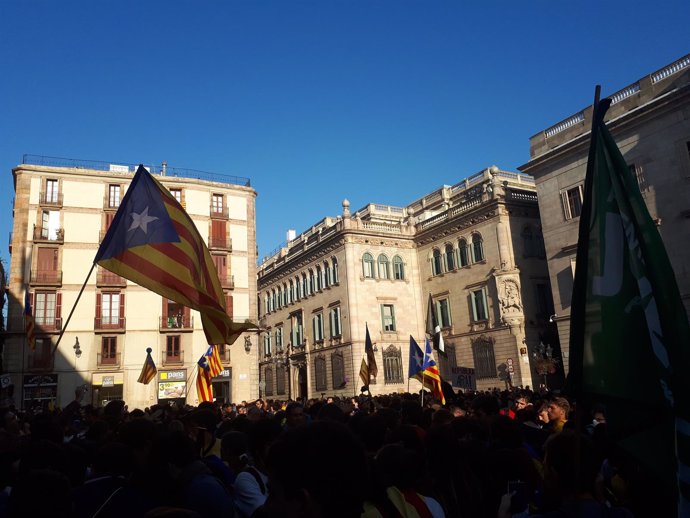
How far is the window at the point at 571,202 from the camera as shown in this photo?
96.4ft

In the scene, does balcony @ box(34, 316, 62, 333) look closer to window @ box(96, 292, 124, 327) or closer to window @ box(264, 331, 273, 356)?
window @ box(96, 292, 124, 327)

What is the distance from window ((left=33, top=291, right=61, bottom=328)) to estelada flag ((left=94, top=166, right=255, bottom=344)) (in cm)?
2786

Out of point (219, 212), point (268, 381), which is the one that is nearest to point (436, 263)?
point (219, 212)

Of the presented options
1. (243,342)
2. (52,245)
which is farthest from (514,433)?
(52,245)

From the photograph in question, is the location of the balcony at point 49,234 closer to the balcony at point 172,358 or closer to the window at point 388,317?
the balcony at point 172,358

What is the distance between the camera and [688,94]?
80.1 feet

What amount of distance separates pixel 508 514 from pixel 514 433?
1266 mm

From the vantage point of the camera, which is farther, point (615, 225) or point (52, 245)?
point (52, 245)

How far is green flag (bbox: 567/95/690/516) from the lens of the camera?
264cm

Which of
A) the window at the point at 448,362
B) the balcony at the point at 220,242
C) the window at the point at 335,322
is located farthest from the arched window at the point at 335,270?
the window at the point at 448,362

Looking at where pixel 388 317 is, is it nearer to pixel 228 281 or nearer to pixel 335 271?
pixel 335 271

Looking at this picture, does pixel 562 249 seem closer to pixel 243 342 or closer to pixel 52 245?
pixel 243 342

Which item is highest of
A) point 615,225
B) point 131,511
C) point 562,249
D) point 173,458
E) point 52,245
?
point 52,245

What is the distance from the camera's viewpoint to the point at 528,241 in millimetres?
36625
